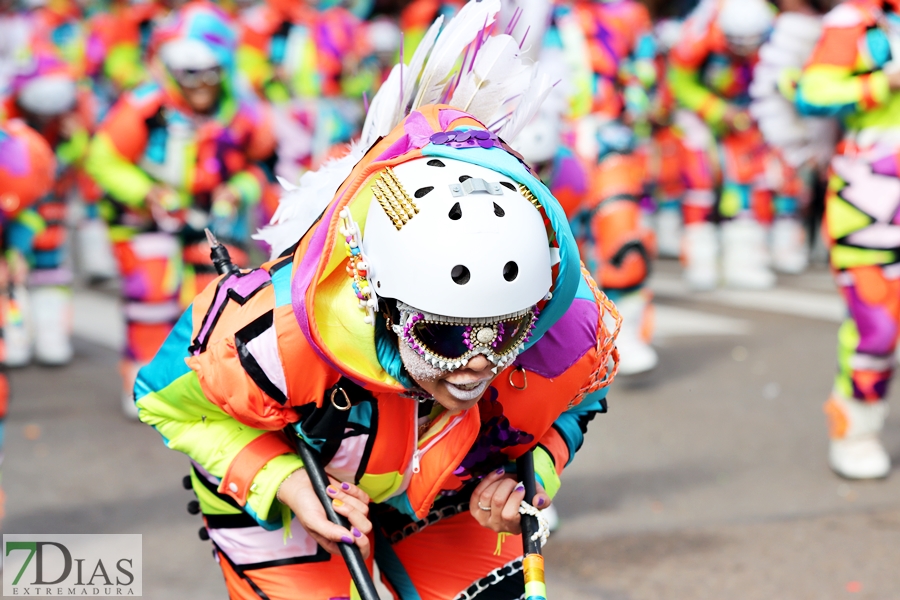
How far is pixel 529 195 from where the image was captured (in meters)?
1.94

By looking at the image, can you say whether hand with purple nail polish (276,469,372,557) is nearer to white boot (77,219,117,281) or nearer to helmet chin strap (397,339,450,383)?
helmet chin strap (397,339,450,383)

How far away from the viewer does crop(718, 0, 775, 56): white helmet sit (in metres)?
8.05

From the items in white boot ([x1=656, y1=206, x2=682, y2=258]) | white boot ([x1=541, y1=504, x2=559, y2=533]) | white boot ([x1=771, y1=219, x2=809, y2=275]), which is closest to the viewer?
white boot ([x1=541, y1=504, x2=559, y2=533])

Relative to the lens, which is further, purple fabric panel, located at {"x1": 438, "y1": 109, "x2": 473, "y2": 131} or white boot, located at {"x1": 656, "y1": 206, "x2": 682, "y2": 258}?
white boot, located at {"x1": 656, "y1": 206, "x2": 682, "y2": 258}

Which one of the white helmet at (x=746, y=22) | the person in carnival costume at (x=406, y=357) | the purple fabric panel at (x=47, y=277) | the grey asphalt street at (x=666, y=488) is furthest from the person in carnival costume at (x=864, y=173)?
the purple fabric panel at (x=47, y=277)

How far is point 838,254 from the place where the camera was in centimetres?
452

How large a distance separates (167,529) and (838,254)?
289 cm

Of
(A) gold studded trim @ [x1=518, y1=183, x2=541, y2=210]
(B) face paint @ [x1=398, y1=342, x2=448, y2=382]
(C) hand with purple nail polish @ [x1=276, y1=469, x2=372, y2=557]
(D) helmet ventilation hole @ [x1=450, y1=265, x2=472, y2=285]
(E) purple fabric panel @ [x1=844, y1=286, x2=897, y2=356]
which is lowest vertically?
(E) purple fabric panel @ [x1=844, y1=286, x2=897, y2=356]

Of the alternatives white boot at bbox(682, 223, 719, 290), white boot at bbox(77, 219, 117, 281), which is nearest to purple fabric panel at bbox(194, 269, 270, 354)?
white boot at bbox(682, 223, 719, 290)

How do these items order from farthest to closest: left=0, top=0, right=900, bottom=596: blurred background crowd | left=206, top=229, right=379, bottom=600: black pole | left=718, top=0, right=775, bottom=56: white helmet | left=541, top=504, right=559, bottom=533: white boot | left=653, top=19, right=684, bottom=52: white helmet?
left=653, top=19, right=684, bottom=52: white helmet
left=718, top=0, right=775, bottom=56: white helmet
left=0, top=0, right=900, bottom=596: blurred background crowd
left=541, top=504, right=559, bottom=533: white boot
left=206, top=229, right=379, bottom=600: black pole

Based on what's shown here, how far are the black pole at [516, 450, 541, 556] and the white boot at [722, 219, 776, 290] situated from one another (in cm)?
713

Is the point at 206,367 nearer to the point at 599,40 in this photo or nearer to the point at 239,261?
the point at 239,261

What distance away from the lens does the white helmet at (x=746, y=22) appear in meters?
8.05

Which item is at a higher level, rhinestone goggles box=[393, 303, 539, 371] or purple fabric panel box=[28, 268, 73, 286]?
rhinestone goggles box=[393, 303, 539, 371]
